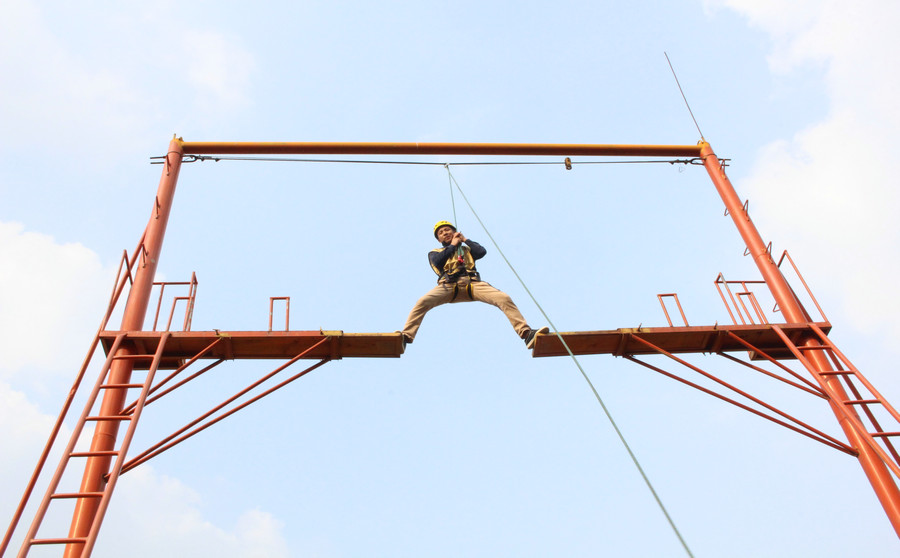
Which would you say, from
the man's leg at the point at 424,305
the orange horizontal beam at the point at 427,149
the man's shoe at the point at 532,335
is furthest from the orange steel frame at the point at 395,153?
the man's leg at the point at 424,305

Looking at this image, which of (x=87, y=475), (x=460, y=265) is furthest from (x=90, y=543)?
(x=460, y=265)

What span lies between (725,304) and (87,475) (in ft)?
27.8

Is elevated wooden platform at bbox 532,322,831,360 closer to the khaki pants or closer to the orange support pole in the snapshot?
the orange support pole

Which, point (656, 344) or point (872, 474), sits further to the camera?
point (656, 344)

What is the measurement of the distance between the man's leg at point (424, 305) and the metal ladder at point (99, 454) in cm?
320

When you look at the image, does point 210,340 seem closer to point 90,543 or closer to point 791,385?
point 90,543

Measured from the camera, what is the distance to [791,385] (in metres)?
9.45

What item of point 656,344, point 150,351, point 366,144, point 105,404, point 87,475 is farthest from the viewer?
point 366,144

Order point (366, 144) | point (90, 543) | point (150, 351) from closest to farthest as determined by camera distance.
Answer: point (90, 543) → point (150, 351) → point (366, 144)

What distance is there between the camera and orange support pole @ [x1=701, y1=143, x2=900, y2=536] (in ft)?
28.2

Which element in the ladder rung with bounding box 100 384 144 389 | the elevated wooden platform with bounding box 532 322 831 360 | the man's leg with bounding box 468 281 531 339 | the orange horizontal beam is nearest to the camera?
the ladder rung with bounding box 100 384 144 389

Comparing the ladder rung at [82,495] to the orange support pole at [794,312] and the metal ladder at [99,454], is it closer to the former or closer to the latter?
the metal ladder at [99,454]

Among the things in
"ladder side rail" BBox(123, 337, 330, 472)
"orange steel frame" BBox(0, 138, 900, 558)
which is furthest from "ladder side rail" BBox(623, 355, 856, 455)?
"ladder side rail" BBox(123, 337, 330, 472)

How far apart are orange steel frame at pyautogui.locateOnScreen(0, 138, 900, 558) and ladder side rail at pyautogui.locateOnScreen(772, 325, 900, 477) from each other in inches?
1.3
